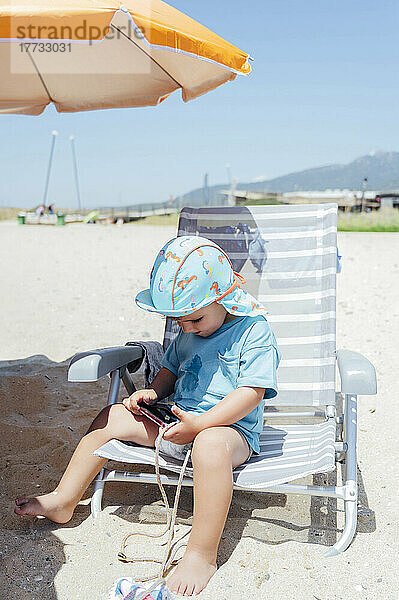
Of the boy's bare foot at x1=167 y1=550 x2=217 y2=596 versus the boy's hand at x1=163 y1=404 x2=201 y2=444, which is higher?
the boy's hand at x1=163 y1=404 x2=201 y2=444

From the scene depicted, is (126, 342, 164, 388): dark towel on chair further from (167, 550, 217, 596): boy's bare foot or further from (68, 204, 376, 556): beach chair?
(167, 550, 217, 596): boy's bare foot

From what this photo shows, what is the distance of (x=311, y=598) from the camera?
2.13m

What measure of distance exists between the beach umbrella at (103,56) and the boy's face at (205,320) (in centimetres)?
98

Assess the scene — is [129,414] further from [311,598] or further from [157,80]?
[157,80]

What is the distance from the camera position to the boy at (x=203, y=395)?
7.11 feet

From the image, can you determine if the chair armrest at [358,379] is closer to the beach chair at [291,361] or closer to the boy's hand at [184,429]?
the beach chair at [291,361]

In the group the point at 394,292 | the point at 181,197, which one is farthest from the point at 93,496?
the point at 181,197

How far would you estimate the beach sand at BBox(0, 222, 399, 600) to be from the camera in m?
2.21

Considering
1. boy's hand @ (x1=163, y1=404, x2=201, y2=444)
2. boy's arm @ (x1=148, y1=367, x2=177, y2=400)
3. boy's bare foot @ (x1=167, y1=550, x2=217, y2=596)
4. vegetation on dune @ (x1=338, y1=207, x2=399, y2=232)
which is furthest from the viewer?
vegetation on dune @ (x1=338, y1=207, x2=399, y2=232)

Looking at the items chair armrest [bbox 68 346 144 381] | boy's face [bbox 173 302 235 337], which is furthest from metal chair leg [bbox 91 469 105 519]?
boy's face [bbox 173 302 235 337]

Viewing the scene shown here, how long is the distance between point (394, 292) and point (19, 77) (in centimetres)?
454

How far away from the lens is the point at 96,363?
98.0 inches

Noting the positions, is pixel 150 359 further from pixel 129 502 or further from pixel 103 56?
pixel 103 56

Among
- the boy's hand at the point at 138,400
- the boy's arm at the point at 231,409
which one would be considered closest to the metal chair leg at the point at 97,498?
the boy's hand at the point at 138,400
